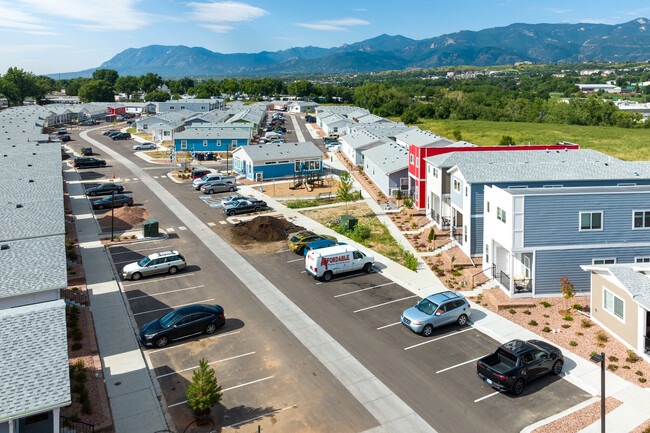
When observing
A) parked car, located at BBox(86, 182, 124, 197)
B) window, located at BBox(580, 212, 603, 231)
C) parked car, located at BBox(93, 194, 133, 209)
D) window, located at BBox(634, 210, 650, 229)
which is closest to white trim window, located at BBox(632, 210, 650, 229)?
window, located at BBox(634, 210, 650, 229)

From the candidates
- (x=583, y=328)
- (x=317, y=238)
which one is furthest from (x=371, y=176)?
(x=583, y=328)

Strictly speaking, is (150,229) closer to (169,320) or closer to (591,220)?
(169,320)

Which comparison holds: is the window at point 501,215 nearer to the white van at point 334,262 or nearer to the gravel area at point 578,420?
the white van at point 334,262

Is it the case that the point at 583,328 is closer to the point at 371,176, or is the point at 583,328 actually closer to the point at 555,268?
the point at 555,268

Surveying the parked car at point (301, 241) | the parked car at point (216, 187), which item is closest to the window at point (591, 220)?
the parked car at point (301, 241)

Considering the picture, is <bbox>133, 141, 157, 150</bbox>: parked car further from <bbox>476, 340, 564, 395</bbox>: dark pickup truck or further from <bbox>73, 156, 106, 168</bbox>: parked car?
<bbox>476, 340, 564, 395</bbox>: dark pickup truck

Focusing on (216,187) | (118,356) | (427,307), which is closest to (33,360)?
(118,356)
